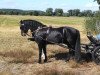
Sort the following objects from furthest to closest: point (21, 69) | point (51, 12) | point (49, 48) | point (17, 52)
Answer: point (51, 12)
point (49, 48)
point (17, 52)
point (21, 69)

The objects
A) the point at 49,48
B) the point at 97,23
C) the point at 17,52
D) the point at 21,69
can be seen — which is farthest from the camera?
the point at 97,23

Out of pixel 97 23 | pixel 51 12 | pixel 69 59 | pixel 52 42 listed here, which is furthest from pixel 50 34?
pixel 51 12

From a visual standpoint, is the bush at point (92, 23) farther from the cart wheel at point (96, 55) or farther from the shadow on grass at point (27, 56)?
the cart wheel at point (96, 55)

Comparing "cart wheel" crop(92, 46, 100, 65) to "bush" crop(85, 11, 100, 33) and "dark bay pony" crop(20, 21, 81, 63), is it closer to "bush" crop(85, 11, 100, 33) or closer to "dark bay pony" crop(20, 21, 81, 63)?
"dark bay pony" crop(20, 21, 81, 63)

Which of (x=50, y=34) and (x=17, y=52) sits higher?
(x=50, y=34)

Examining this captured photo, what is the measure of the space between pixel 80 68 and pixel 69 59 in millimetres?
1377

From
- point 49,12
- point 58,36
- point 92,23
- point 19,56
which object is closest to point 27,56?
point 19,56

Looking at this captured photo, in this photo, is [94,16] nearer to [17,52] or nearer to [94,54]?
[17,52]

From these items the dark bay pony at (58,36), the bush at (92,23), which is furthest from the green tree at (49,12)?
the dark bay pony at (58,36)

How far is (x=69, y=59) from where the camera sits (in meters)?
13.5

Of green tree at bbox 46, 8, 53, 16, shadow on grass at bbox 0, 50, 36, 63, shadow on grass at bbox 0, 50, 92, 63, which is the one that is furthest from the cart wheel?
green tree at bbox 46, 8, 53, 16

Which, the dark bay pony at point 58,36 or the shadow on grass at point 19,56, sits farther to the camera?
the shadow on grass at point 19,56

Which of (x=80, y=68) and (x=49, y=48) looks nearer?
(x=80, y=68)

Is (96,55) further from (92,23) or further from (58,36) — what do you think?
(92,23)
